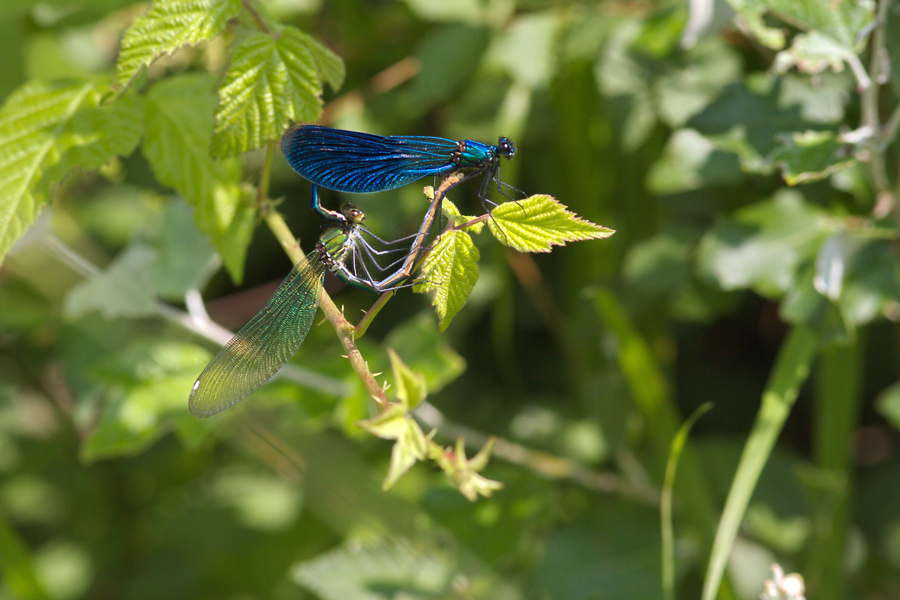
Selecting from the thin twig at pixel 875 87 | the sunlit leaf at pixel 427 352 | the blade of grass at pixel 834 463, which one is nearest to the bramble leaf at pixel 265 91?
the sunlit leaf at pixel 427 352

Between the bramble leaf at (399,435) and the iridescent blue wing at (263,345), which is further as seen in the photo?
the iridescent blue wing at (263,345)

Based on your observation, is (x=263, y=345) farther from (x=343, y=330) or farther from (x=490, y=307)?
(x=490, y=307)

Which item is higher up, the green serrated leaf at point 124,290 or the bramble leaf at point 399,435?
the bramble leaf at point 399,435

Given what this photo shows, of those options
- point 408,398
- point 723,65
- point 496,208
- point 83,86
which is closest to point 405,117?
point 723,65

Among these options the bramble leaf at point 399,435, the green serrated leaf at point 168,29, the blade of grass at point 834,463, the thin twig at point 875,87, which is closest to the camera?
the bramble leaf at point 399,435

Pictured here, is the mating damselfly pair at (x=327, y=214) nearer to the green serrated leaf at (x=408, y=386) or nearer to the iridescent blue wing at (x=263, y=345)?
the iridescent blue wing at (x=263, y=345)

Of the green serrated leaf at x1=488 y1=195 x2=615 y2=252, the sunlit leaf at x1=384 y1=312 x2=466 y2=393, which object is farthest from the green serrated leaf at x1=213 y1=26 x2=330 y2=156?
the sunlit leaf at x1=384 y1=312 x2=466 y2=393

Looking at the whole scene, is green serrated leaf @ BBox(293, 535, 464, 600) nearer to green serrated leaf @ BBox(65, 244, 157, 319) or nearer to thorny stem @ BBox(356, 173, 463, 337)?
green serrated leaf @ BBox(65, 244, 157, 319)
